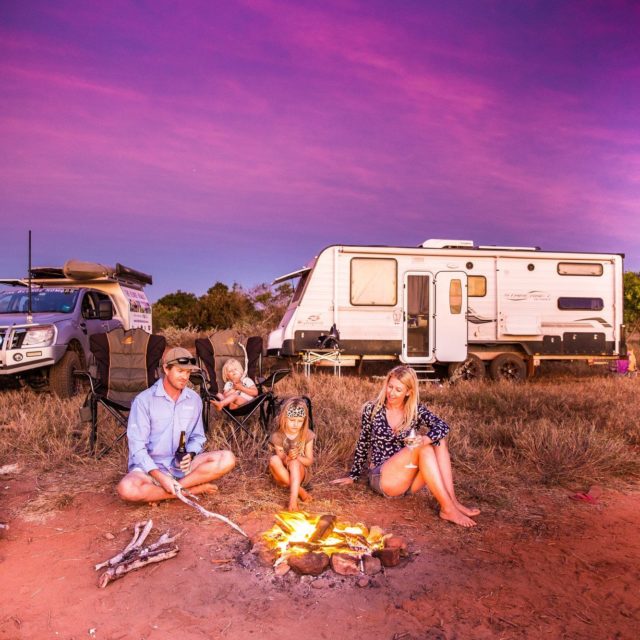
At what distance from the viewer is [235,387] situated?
5.71m

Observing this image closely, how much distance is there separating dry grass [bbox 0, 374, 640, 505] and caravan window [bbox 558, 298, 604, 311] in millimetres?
2514

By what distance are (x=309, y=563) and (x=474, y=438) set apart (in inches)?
126

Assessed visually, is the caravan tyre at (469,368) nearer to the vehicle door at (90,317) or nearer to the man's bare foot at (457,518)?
the vehicle door at (90,317)

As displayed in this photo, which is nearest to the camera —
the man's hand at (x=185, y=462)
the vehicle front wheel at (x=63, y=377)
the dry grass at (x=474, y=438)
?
the man's hand at (x=185, y=462)

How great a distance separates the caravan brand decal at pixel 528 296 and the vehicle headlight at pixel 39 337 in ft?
22.8

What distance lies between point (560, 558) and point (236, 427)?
3303mm

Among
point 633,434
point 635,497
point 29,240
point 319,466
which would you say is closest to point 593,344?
point 633,434

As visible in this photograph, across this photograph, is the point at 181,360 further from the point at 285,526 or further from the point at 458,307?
the point at 458,307

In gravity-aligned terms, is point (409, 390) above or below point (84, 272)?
below

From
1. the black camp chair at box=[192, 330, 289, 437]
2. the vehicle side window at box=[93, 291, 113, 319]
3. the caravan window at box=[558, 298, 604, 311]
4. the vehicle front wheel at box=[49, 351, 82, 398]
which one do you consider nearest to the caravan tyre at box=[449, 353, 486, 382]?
the caravan window at box=[558, 298, 604, 311]

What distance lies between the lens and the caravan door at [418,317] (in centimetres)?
979

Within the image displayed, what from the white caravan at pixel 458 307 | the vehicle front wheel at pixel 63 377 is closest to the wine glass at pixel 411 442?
the vehicle front wheel at pixel 63 377

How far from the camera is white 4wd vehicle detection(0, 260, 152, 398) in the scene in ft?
23.4

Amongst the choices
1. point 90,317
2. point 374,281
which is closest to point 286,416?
point 90,317
